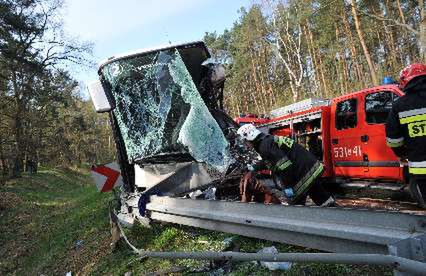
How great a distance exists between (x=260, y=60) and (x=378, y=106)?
40.3 metres

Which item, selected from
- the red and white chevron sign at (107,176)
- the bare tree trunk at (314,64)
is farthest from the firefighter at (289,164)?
the bare tree trunk at (314,64)

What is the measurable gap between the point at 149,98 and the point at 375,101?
14.6ft

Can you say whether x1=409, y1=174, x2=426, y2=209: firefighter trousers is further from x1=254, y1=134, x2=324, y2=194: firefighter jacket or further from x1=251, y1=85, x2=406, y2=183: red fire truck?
x1=251, y1=85, x2=406, y2=183: red fire truck

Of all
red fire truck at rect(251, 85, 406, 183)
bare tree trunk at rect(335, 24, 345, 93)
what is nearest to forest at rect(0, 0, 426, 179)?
bare tree trunk at rect(335, 24, 345, 93)

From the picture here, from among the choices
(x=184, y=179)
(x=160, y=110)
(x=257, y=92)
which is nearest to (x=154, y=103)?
(x=160, y=110)

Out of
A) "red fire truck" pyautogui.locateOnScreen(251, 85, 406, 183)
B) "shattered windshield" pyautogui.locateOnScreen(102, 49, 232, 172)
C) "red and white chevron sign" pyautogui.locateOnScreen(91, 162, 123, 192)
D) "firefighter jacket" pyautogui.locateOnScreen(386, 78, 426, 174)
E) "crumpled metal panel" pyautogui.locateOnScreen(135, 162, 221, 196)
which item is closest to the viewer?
"firefighter jacket" pyautogui.locateOnScreen(386, 78, 426, 174)

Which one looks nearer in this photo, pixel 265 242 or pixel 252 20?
pixel 265 242

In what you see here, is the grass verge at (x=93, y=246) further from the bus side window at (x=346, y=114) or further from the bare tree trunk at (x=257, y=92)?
the bare tree trunk at (x=257, y=92)

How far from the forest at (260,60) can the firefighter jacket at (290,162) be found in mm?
15789

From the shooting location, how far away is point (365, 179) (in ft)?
29.6

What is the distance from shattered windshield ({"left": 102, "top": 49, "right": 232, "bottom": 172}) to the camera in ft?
25.3

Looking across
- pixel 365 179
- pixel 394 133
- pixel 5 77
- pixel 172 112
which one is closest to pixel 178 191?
pixel 172 112

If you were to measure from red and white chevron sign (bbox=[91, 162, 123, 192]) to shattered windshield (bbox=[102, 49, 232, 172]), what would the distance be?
528 millimetres

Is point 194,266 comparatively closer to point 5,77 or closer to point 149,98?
point 149,98
